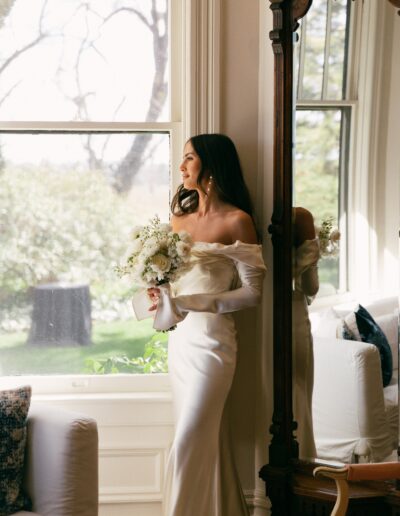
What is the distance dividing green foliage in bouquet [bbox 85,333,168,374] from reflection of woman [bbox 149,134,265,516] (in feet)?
1.40

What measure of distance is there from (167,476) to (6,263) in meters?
1.22

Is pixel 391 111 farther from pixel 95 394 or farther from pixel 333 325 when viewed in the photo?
pixel 95 394

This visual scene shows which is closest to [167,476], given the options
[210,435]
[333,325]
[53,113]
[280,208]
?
[210,435]

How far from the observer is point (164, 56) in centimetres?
408

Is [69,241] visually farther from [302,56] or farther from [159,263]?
[302,56]

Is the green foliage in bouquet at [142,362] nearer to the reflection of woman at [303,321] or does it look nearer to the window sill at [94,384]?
the window sill at [94,384]

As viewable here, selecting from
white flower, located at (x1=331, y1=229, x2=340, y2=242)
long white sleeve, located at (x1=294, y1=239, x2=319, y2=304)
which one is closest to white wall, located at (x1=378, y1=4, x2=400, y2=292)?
white flower, located at (x1=331, y1=229, x2=340, y2=242)

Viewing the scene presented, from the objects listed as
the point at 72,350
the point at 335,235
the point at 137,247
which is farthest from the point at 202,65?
the point at 72,350

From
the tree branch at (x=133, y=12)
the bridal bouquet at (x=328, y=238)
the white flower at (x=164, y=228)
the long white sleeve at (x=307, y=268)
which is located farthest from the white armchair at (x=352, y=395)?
the tree branch at (x=133, y=12)

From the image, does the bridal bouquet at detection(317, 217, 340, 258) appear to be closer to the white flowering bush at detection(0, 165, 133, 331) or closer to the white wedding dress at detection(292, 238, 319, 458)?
the white wedding dress at detection(292, 238, 319, 458)

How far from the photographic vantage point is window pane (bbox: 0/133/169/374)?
4.04 meters

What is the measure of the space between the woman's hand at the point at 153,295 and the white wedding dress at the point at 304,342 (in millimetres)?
546

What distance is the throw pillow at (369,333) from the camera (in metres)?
3.04

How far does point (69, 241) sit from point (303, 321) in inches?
48.1
